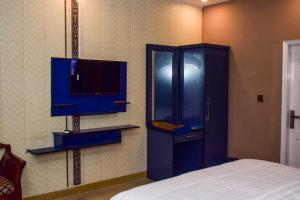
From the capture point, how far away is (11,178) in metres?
2.97

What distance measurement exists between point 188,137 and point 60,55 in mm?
2028

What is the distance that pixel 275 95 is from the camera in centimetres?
429

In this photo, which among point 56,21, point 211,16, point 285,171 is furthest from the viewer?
point 211,16

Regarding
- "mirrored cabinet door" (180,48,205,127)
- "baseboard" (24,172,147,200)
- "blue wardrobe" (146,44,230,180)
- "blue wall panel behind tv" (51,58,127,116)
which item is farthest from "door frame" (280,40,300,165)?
"blue wall panel behind tv" (51,58,127,116)

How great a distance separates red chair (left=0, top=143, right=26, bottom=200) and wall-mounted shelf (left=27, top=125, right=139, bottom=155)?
0.43 m

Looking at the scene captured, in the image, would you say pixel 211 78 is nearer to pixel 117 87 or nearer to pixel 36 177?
pixel 117 87

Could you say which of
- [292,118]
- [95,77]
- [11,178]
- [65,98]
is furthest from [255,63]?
[11,178]

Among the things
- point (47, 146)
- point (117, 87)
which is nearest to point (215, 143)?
point (117, 87)

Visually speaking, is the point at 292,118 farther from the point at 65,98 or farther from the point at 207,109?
the point at 65,98

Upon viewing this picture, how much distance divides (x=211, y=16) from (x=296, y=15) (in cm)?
143

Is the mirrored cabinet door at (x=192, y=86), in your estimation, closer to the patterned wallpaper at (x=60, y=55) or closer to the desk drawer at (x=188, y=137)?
the desk drawer at (x=188, y=137)

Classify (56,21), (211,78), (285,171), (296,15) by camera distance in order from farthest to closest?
(211,78) → (296,15) → (56,21) → (285,171)

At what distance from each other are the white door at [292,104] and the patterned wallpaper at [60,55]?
1696 millimetres

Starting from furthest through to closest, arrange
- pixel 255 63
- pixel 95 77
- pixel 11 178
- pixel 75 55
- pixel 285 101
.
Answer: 1. pixel 255 63
2. pixel 285 101
3. pixel 95 77
4. pixel 75 55
5. pixel 11 178
